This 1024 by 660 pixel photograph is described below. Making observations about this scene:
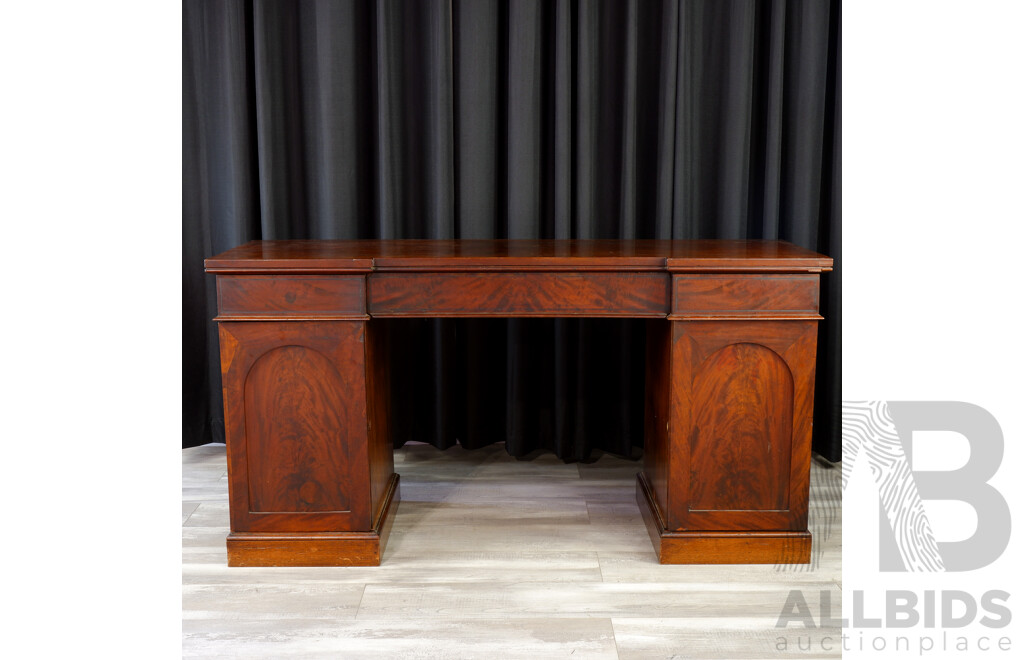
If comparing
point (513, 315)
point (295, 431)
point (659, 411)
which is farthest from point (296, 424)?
point (659, 411)

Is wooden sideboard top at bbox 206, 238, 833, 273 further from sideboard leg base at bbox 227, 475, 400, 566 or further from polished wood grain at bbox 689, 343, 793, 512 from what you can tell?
sideboard leg base at bbox 227, 475, 400, 566

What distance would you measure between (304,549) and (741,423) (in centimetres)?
111

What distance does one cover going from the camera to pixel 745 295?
1893 millimetres

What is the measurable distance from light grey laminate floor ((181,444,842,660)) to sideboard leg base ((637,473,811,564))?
0.03 metres

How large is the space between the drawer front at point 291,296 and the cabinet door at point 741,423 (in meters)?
0.77

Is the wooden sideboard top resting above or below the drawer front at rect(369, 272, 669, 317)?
above

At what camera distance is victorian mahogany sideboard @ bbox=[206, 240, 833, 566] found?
189 centimetres

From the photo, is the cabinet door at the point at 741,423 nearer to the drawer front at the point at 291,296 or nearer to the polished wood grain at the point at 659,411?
the polished wood grain at the point at 659,411

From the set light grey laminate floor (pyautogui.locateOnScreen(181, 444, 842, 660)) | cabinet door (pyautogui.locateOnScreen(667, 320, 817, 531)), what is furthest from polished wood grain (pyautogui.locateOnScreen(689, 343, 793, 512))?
light grey laminate floor (pyautogui.locateOnScreen(181, 444, 842, 660))

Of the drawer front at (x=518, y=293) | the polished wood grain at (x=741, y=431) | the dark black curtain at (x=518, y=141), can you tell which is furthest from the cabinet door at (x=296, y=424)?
the polished wood grain at (x=741, y=431)

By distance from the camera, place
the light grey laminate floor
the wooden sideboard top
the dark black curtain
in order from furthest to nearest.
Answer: the dark black curtain → the wooden sideboard top → the light grey laminate floor

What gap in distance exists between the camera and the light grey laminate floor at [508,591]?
1.64m

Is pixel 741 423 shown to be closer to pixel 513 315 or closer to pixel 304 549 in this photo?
pixel 513 315

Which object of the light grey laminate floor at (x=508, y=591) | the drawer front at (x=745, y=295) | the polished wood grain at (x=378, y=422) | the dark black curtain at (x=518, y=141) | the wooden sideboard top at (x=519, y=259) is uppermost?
the dark black curtain at (x=518, y=141)
